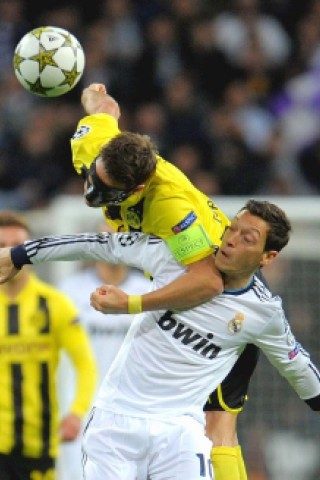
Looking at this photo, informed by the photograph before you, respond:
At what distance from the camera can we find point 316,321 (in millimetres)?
9055

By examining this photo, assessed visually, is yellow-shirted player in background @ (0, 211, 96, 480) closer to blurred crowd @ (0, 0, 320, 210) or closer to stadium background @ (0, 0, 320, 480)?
stadium background @ (0, 0, 320, 480)

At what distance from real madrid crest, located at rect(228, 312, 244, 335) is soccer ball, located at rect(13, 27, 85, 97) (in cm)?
139

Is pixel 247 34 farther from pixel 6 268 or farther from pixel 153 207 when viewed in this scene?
pixel 6 268

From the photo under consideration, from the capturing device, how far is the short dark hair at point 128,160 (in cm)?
518

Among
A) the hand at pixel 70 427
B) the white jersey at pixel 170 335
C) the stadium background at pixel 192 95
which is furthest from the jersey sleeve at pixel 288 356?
the stadium background at pixel 192 95

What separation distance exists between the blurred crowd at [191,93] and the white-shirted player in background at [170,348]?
4784 mm

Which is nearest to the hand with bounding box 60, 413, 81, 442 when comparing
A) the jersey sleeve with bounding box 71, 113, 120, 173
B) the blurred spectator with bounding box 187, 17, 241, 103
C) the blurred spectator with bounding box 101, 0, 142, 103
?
the jersey sleeve with bounding box 71, 113, 120, 173

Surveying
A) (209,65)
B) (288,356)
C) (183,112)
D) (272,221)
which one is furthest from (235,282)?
(209,65)

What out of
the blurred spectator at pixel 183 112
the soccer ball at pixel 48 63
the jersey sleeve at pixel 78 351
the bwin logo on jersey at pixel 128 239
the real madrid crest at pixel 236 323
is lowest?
the jersey sleeve at pixel 78 351

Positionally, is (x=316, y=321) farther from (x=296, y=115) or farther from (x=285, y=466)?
(x=296, y=115)

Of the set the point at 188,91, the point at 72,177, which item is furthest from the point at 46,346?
the point at 188,91

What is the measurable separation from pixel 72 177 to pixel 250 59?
1.95m

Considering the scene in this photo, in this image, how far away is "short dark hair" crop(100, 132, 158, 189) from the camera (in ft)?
17.0

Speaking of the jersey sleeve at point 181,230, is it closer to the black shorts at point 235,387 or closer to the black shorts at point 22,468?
the black shorts at point 235,387
